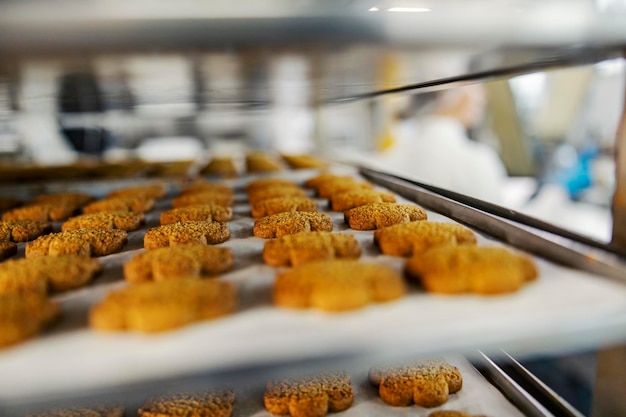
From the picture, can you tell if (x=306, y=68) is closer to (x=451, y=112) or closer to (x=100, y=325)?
(x=100, y=325)

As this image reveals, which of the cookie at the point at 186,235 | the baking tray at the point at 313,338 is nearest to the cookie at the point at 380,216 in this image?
the cookie at the point at 186,235

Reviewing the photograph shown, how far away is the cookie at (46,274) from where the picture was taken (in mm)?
787

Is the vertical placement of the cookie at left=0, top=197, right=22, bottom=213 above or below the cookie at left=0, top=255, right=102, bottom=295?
above

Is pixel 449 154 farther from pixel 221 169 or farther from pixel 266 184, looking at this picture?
pixel 266 184

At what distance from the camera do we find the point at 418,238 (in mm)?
956

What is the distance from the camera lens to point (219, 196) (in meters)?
1.62

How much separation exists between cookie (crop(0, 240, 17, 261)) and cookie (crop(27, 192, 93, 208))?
21.3 inches

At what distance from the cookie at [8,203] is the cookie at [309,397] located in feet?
4.36

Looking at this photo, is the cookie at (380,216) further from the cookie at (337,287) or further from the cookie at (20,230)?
the cookie at (20,230)

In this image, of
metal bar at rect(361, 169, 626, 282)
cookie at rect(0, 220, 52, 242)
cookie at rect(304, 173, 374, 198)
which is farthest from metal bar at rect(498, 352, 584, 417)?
cookie at rect(0, 220, 52, 242)

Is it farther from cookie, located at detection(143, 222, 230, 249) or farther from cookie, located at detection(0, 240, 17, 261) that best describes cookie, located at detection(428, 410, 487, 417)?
cookie, located at detection(0, 240, 17, 261)

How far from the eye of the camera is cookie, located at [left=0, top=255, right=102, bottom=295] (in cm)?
79

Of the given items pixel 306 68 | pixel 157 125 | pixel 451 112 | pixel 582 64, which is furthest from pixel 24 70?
pixel 157 125

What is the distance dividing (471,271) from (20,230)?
115cm
